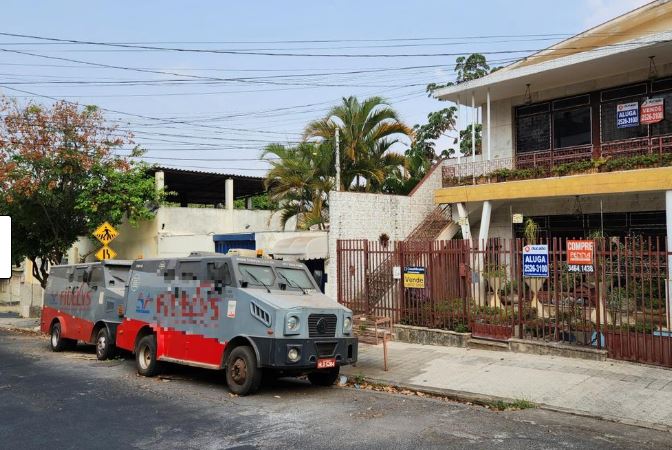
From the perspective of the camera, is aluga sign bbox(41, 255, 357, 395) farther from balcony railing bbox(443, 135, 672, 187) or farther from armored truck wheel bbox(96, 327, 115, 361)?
balcony railing bbox(443, 135, 672, 187)

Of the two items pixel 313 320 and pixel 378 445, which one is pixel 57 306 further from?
pixel 378 445

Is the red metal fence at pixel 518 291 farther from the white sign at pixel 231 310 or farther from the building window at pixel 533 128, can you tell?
the white sign at pixel 231 310

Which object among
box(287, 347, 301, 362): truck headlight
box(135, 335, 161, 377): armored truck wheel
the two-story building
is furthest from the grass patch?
the two-story building

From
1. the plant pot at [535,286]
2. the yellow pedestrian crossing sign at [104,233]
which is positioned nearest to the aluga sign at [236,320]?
the plant pot at [535,286]

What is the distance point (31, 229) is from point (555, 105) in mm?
17760

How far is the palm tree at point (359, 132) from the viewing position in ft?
66.1

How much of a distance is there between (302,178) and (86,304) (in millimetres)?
8265

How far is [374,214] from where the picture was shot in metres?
17.0

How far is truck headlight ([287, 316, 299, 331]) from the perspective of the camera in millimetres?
8844

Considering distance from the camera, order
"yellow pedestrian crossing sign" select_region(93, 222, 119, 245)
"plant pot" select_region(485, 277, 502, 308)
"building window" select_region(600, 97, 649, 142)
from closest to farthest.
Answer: "plant pot" select_region(485, 277, 502, 308) → "building window" select_region(600, 97, 649, 142) → "yellow pedestrian crossing sign" select_region(93, 222, 119, 245)

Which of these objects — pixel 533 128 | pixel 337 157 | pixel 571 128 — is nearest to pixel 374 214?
pixel 337 157

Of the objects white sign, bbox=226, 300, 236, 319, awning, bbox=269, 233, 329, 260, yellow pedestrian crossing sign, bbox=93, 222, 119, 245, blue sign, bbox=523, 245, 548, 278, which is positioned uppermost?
yellow pedestrian crossing sign, bbox=93, 222, 119, 245

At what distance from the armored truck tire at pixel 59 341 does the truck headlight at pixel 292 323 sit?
856cm

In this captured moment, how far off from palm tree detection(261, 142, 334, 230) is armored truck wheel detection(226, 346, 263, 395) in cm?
1044
